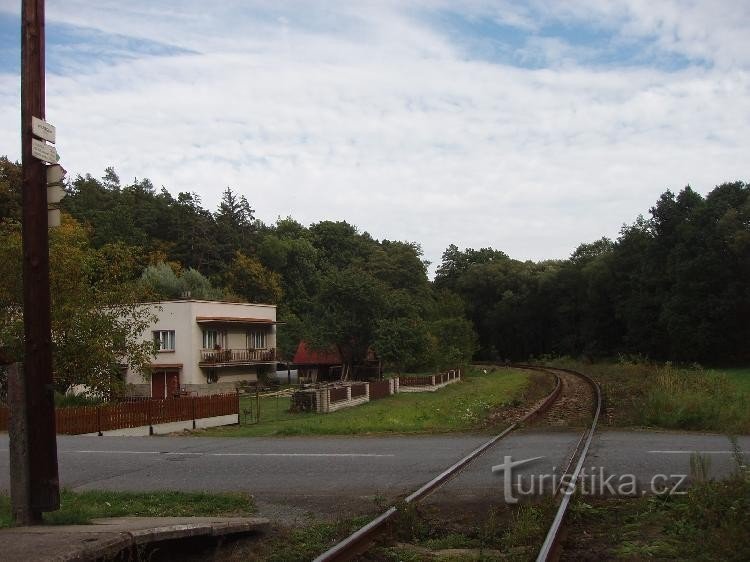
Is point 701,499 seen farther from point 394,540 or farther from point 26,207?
point 26,207

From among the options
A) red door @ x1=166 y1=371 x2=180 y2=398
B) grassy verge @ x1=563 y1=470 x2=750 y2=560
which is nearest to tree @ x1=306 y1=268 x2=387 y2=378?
red door @ x1=166 y1=371 x2=180 y2=398

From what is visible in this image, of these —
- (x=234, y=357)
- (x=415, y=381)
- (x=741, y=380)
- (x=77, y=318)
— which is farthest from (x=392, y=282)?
(x=77, y=318)

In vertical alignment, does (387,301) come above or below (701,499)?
above

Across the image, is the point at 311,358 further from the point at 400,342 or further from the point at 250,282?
the point at 250,282

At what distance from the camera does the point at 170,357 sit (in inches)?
1923

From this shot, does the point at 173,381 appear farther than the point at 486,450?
Yes

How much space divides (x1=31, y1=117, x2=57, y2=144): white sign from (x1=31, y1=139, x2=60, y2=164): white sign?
0.22 feet

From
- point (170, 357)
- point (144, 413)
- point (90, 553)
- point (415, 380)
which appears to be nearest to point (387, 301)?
point (415, 380)

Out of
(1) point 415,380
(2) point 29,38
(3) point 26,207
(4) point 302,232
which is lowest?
(1) point 415,380

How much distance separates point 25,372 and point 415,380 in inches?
1411

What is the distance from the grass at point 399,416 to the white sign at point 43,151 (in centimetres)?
1212

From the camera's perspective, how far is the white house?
48375mm

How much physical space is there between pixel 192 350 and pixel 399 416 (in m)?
26.1

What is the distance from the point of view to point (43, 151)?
7996 mm
